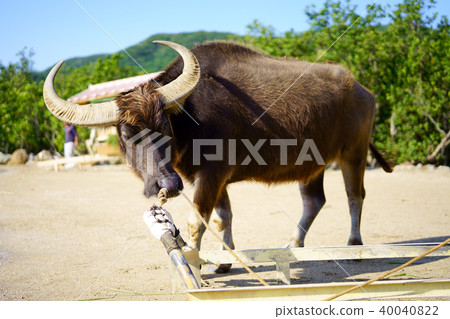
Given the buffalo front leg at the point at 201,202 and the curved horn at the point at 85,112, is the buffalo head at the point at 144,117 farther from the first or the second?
the buffalo front leg at the point at 201,202

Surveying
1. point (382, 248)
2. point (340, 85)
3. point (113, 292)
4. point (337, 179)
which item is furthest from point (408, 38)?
point (113, 292)

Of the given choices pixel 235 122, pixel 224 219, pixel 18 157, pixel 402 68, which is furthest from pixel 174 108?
pixel 18 157

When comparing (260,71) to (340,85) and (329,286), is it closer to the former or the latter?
(340,85)

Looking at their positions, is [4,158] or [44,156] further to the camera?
[44,156]

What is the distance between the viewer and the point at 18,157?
2077cm

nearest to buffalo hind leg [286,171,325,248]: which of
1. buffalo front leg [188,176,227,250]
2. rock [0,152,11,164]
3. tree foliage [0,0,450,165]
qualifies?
buffalo front leg [188,176,227,250]

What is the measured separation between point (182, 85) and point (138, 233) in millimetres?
3422

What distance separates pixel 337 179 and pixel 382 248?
404 inches

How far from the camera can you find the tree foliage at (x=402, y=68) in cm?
1509

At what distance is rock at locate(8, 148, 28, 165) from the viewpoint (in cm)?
2073

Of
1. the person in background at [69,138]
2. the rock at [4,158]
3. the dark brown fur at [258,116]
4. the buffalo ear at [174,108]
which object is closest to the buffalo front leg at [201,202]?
the dark brown fur at [258,116]

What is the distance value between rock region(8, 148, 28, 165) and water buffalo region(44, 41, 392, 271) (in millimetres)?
17837

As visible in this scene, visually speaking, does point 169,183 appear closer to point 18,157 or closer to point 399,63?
point 399,63

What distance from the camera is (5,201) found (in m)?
9.73
